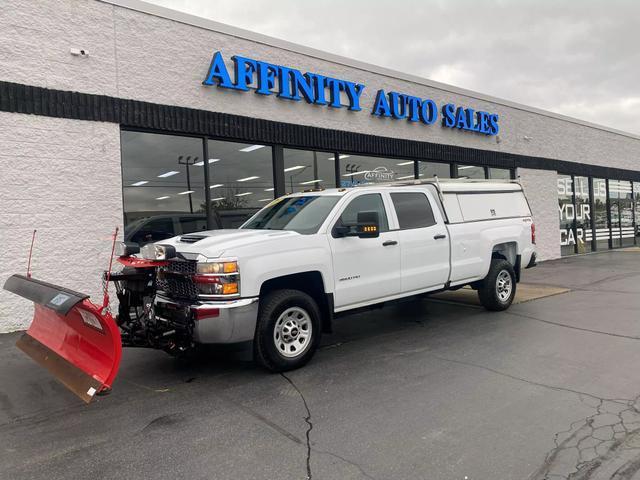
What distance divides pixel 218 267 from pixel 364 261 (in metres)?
1.91

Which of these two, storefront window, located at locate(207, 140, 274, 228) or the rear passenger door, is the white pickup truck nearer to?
the rear passenger door

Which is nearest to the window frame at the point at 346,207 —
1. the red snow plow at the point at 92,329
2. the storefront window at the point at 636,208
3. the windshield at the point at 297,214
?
the windshield at the point at 297,214

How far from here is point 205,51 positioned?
30.3 ft

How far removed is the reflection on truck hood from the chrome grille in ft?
0.51

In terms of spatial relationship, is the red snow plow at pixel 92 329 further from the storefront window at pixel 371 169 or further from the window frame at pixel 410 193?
the storefront window at pixel 371 169

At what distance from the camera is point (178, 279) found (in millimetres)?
5102

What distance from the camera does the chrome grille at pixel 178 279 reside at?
4918mm

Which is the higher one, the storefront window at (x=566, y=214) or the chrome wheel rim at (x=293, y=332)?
the storefront window at (x=566, y=214)

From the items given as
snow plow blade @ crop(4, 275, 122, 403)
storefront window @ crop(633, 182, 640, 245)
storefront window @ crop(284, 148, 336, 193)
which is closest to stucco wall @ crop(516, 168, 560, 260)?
storefront window @ crop(633, 182, 640, 245)

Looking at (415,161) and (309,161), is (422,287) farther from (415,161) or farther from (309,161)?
(415,161)

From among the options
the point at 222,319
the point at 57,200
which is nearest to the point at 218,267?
the point at 222,319

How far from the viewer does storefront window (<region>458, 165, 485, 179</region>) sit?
14.8 meters

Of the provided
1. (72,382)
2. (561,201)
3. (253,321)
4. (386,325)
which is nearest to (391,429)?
(253,321)

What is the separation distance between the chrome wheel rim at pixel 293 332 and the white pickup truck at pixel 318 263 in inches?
0.4
